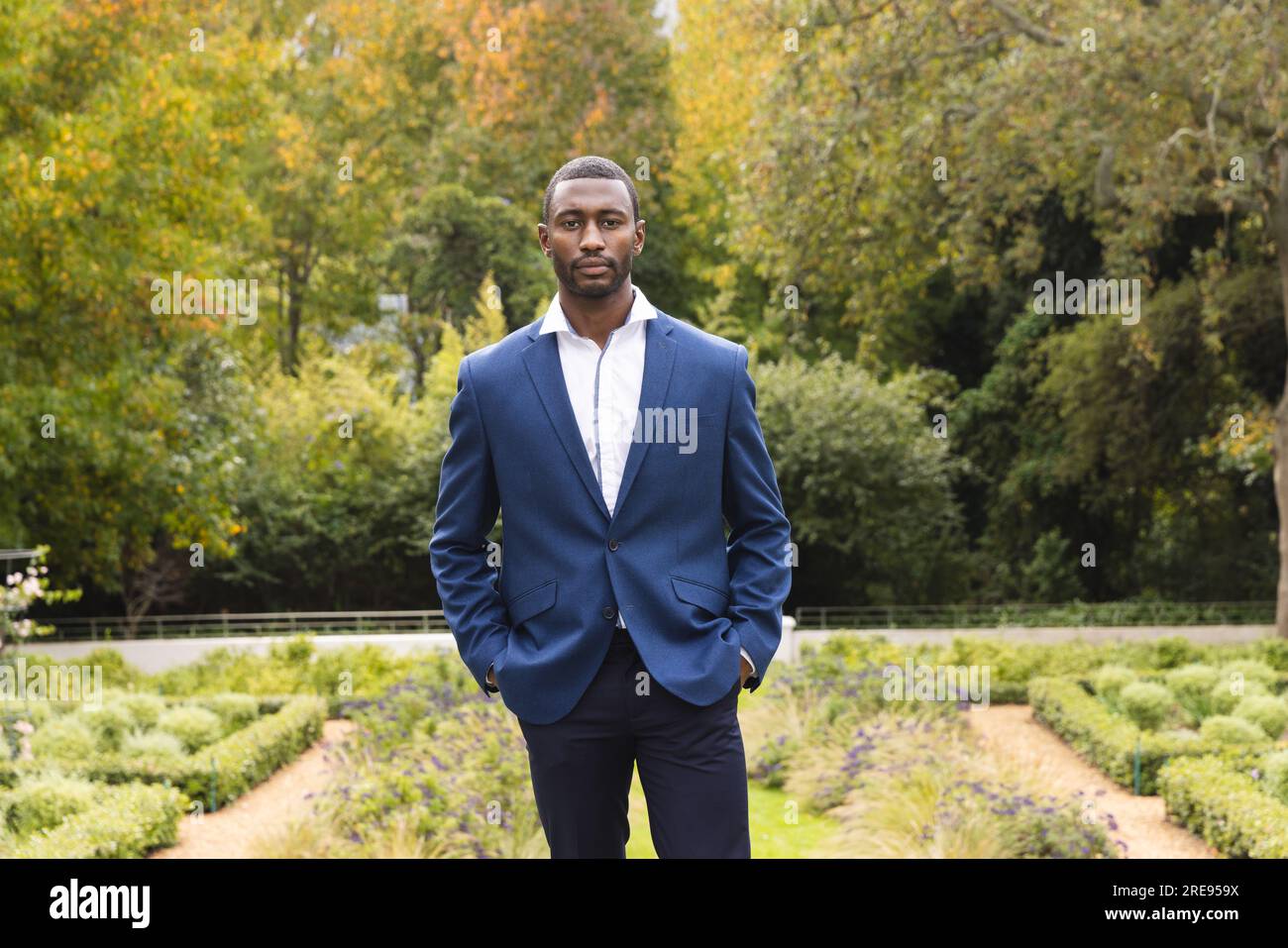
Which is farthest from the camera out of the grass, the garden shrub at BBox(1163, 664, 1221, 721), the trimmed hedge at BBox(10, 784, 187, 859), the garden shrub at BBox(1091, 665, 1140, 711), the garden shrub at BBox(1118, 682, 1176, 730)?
the garden shrub at BBox(1091, 665, 1140, 711)

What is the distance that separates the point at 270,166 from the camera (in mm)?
29297

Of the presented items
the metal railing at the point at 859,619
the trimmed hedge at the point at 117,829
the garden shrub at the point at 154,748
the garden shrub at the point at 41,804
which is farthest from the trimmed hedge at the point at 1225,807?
the metal railing at the point at 859,619

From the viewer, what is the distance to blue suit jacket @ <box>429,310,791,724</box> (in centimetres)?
325

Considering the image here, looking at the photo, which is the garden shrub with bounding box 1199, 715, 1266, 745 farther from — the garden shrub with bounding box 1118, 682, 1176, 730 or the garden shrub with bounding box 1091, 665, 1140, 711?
the garden shrub with bounding box 1091, 665, 1140, 711

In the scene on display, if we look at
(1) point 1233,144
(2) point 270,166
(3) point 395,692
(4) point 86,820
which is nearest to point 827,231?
(1) point 1233,144

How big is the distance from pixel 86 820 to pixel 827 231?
10.8 metres

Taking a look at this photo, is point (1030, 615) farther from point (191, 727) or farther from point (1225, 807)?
point (1225, 807)

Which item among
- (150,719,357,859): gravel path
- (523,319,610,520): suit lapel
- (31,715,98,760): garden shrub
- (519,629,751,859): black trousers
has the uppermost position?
(523,319,610,520): suit lapel

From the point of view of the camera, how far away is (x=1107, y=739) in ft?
35.2

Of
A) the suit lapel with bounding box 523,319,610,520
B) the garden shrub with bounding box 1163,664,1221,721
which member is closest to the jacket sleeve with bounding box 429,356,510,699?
the suit lapel with bounding box 523,319,610,520

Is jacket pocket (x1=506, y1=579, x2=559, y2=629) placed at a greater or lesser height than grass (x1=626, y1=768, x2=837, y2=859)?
greater

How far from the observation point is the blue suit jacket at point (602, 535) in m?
3.25

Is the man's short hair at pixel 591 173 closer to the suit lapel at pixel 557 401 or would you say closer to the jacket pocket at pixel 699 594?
the suit lapel at pixel 557 401
